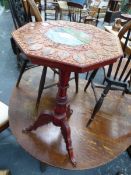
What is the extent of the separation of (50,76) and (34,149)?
0.82 meters

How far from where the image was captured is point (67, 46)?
899mm

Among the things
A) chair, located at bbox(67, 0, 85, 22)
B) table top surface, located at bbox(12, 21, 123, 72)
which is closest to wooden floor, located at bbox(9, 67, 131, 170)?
table top surface, located at bbox(12, 21, 123, 72)

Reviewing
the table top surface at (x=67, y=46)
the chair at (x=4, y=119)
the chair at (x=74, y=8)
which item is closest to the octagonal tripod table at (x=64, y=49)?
the table top surface at (x=67, y=46)

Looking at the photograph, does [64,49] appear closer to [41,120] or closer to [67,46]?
[67,46]

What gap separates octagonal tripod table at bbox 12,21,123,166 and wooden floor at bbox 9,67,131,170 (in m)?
0.08

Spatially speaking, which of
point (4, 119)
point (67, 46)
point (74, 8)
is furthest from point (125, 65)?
point (74, 8)

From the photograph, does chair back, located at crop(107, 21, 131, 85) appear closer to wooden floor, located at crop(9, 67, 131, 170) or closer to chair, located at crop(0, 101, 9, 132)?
wooden floor, located at crop(9, 67, 131, 170)

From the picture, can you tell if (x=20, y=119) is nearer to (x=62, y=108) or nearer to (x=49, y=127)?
(x=49, y=127)

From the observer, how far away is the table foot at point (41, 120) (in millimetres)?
1240

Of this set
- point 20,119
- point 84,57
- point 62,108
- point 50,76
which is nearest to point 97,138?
point 62,108

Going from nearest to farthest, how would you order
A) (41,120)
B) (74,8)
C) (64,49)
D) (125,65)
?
(64,49) < (41,120) < (125,65) < (74,8)

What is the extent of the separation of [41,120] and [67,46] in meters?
0.56

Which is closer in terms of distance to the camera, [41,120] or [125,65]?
[41,120]

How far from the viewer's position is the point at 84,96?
164 cm
